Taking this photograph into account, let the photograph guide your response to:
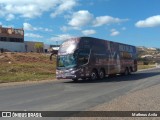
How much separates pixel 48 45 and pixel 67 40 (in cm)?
10283

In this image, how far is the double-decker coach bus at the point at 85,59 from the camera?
28.1 meters

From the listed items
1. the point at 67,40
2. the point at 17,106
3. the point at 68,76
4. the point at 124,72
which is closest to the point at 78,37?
the point at 67,40

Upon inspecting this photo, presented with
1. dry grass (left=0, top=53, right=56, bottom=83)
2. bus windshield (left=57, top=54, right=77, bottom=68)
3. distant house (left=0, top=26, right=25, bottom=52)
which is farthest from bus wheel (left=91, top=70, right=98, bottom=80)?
distant house (left=0, top=26, right=25, bottom=52)

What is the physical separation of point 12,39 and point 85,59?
81211 mm

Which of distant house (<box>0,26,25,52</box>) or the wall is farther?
distant house (<box>0,26,25,52</box>)

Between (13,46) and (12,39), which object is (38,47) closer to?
(12,39)

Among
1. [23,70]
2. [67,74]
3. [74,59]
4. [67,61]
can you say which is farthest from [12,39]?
[74,59]

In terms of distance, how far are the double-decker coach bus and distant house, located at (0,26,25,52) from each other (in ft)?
231

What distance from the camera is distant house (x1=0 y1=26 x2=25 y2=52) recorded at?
102 metres

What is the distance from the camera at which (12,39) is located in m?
107

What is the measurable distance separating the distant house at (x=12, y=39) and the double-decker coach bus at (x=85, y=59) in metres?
70.4

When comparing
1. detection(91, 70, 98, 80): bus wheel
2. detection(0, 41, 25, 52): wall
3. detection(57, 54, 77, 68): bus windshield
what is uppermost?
detection(0, 41, 25, 52): wall

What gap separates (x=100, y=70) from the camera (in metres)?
31.5

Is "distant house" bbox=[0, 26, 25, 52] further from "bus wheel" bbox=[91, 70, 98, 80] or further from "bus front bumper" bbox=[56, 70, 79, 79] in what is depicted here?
"bus front bumper" bbox=[56, 70, 79, 79]
